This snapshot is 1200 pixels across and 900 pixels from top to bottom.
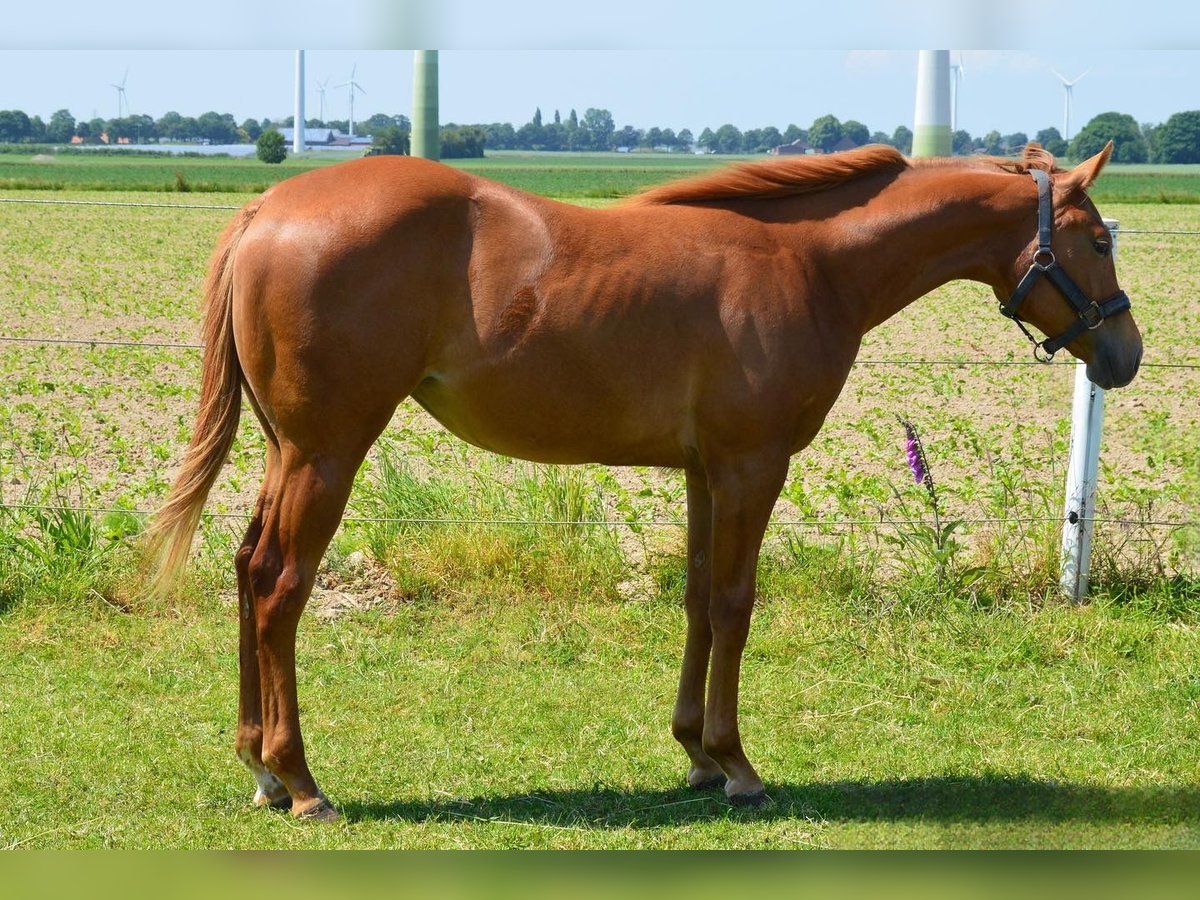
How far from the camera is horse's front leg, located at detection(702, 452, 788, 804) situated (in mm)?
3889

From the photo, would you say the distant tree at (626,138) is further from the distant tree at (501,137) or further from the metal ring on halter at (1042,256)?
the metal ring on halter at (1042,256)

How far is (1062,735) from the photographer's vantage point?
4.75 metres

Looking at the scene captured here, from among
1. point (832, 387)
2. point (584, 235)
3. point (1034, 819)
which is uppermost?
point (584, 235)

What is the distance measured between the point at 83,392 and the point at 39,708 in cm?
600

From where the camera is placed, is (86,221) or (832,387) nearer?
(832,387)

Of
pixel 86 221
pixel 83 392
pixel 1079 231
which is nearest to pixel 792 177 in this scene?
pixel 1079 231

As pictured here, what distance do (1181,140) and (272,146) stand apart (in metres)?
8.93

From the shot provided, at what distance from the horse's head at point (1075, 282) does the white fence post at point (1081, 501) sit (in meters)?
1.87

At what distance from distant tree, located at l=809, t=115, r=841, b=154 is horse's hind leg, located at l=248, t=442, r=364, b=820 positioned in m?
4.22

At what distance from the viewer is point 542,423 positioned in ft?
12.4

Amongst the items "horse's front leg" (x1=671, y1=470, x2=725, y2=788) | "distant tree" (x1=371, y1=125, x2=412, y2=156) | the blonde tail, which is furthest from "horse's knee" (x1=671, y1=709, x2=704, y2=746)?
"distant tree" (x1=371, y1=125, x2=412, y2=156)

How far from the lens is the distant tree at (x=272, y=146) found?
10288 mm

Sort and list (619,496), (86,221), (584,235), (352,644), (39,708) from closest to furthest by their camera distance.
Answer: (584,235), (39,708), (352,644), (619,496), (86,221)

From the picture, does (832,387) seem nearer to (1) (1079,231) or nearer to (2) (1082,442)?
(1) (1079,231)
